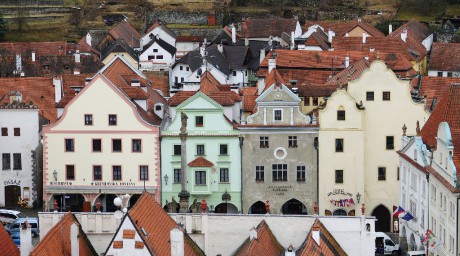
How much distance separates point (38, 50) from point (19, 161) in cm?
4938

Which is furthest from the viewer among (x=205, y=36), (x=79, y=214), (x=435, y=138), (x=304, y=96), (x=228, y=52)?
(x=205, y=36)

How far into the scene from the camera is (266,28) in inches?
5787

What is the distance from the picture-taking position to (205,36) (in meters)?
161

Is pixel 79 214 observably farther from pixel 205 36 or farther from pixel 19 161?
pixel 205 36

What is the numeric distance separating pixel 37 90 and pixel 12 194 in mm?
11709

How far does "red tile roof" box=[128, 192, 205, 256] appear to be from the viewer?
4706cm

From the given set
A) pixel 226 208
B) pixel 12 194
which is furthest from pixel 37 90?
pixel 226 208

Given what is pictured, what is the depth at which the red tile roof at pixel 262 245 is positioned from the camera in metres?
51.5

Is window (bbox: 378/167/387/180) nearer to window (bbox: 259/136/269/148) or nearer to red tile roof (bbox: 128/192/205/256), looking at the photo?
window (bbox: 259/136/269/148)

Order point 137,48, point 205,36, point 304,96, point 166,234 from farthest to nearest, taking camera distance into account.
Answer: point 205,36 → point 137,48 → point 304,96 → point 166,234

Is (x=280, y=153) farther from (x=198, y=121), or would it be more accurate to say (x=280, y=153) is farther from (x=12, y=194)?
(x=12, y=194)

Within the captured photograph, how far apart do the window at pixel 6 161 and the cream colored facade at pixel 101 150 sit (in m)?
4.65

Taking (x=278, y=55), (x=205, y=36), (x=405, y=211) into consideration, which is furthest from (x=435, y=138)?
(x=205, y=36)

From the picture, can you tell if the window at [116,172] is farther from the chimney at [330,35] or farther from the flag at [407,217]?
the chimney at [330,35]
